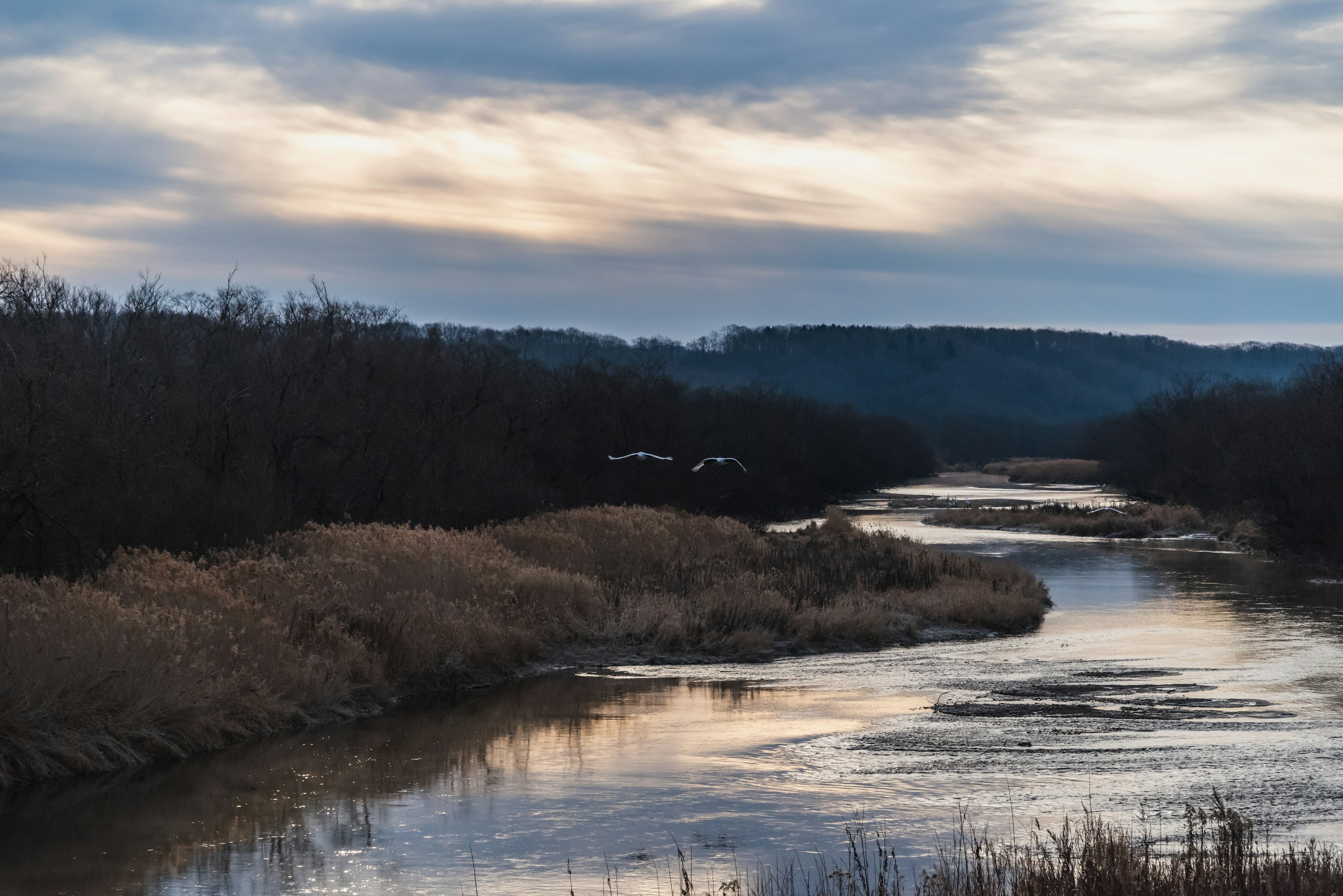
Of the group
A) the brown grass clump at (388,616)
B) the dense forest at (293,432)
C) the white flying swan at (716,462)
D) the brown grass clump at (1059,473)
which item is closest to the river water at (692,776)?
the brown grass clump at (388,616)

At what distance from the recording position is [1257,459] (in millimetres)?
51875

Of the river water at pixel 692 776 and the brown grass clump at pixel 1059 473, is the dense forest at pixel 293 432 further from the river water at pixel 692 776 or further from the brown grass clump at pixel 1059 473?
the brown grass clump at pixel 1059 473

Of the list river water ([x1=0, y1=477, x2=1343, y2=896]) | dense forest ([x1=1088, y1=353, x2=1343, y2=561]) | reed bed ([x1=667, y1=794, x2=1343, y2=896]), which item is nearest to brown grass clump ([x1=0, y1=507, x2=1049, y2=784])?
river water ([x1=0, y1=477, x2=1343, y2=896])

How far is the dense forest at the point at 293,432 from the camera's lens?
22.1 meters

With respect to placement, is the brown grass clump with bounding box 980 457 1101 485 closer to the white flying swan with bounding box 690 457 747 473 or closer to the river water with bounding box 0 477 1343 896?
the white flying swan with bounding box 690 457 747 473

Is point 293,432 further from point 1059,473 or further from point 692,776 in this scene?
point 1059,473

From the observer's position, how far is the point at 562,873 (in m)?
11.4

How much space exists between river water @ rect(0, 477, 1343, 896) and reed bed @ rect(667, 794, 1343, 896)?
1.39 ft

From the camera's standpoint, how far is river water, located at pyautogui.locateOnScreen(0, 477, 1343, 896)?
12.0m

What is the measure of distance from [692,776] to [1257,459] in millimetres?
43138

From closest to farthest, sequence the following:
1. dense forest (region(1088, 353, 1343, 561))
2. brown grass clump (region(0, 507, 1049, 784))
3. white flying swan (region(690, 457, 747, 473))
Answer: brown grass clump (region(0, 507, 1049, 784)) → white flying swan (region(690, 457, 747, 473)) → dense forest (region(1088, 353, 1343, 561))

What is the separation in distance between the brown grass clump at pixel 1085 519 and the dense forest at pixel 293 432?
11342 mm

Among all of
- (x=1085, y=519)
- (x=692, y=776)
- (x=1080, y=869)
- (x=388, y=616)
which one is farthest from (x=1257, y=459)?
(x=1080, y=869)

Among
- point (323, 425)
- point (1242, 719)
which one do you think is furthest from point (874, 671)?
point (323, 425)
